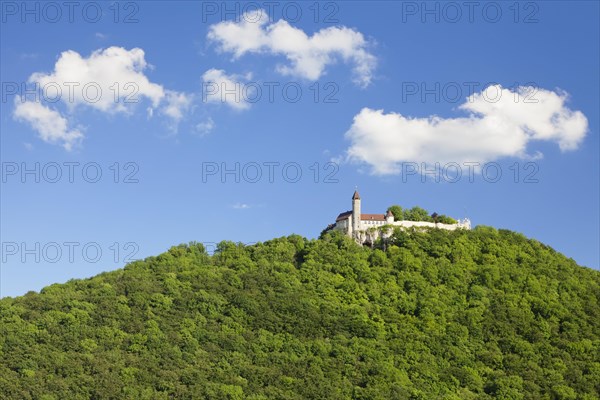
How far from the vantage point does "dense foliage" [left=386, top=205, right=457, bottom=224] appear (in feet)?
385

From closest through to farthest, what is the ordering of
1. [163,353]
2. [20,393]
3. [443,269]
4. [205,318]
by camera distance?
[20,393]
[163,353]
[205,318]
[443,269]

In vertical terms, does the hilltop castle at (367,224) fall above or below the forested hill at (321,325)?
above

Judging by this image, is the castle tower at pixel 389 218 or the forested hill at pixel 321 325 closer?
the forested hill at pixel 321 325

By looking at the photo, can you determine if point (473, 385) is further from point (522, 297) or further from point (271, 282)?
point (271, 282)

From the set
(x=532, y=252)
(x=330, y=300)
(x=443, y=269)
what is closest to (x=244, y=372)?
(x=330, y=300)

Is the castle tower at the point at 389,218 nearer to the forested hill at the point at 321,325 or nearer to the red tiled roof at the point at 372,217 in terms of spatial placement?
the red tiled roof at the point at 372,217

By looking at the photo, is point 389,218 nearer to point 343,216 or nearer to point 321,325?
point 343,216

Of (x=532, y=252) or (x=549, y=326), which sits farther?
(x=532, y=252)

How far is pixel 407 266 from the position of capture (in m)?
111

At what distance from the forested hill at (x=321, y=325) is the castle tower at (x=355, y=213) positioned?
2.79m

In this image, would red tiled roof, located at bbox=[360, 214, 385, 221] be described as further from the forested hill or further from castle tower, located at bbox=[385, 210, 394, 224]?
the forested hill

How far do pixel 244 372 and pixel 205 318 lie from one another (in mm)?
12025

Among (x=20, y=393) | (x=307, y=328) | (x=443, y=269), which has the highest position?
(x=443, y=269)

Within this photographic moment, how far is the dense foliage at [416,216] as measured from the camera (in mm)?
117312
